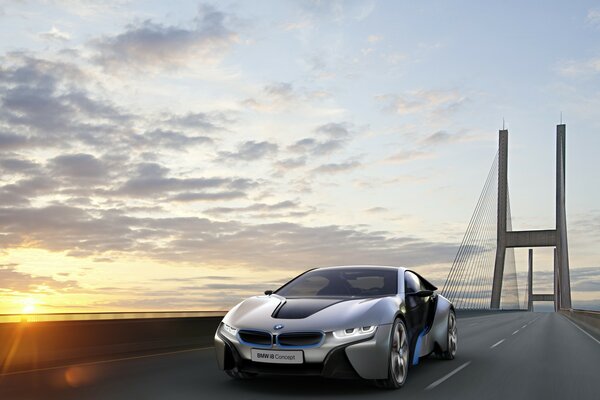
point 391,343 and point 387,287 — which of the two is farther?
point 387,287

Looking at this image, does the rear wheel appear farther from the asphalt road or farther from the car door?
the car door

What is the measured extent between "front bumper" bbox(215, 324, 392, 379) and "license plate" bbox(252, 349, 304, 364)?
51 millimetres

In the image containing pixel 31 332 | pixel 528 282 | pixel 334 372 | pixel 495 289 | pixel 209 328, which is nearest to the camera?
pixel 334 372

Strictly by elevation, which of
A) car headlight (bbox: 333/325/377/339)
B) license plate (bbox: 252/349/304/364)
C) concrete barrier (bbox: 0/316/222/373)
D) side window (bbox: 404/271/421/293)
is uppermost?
side window (bbox: 404/271/421/293)

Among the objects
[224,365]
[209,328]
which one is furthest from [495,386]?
[209,328]

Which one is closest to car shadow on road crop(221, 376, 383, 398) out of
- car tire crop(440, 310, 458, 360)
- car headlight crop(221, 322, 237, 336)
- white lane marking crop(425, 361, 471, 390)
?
car headlight crop(221, 322, 237, 336)

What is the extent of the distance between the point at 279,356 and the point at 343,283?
220 centimetres

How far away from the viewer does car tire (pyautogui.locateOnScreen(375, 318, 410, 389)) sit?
809 cm

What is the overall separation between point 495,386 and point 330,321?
2.59 m

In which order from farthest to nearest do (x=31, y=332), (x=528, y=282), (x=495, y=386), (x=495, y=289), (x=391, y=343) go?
(x=528, y=282) → (x=495, y=289) → (x=31, y=332) → (x=495, y=386) → (x=391, y=343)

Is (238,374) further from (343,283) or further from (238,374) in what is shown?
(343,283)

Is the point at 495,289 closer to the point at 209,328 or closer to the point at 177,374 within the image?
the point at 209,328

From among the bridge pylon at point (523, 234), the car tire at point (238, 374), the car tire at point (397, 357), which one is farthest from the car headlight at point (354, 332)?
the bridge pylon at point (523, 234)

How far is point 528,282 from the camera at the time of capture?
124 meters
